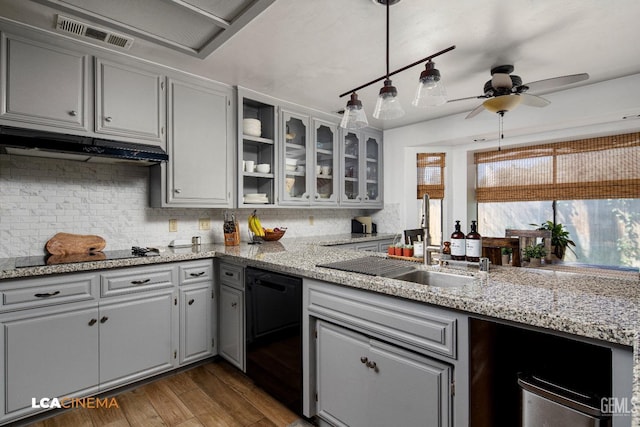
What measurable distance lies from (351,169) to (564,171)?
2374 millimetres

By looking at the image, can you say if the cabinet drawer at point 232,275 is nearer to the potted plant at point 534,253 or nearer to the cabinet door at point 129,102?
the cabinet door at point 129,102

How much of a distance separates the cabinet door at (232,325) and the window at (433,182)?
301 cm

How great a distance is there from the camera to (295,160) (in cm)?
352

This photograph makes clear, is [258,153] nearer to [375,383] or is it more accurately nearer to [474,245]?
[474,245]

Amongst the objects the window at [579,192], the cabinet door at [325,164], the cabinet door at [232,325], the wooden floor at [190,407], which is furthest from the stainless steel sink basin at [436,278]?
the window at [579,192]

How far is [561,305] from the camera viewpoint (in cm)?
109

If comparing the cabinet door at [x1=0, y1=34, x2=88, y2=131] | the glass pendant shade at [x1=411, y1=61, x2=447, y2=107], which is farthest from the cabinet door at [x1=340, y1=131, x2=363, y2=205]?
the cabinet door at [x1=0, y1=34, x2=88, y2=131]

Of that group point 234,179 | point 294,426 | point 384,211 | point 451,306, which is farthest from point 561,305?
point 384,211

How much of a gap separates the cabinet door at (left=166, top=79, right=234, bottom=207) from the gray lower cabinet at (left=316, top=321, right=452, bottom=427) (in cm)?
165

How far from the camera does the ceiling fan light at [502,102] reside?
2.31 metres

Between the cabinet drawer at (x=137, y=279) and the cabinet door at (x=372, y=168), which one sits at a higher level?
the cabinet door at (x=372, y=168)

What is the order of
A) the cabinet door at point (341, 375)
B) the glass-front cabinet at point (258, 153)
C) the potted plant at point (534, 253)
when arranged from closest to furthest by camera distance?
1. the cabinet door at point (341, 375)
2. the potted plant at point (534, 253)
3. the glass-front cabinet at point (258, 153)

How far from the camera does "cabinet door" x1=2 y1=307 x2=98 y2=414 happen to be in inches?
69.2
